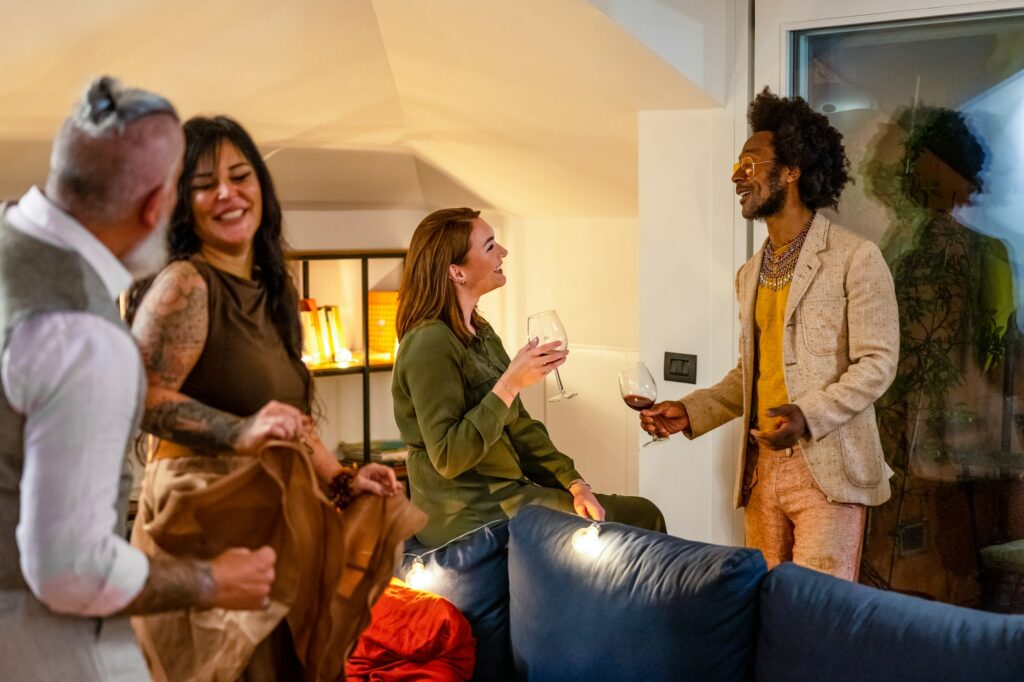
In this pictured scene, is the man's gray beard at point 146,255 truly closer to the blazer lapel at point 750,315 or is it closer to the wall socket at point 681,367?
the blazer lapel at point 750,315

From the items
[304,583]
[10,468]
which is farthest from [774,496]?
[10,468]

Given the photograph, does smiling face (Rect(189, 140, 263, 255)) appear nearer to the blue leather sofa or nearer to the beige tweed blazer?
the blue leather sofa

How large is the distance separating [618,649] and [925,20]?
189 centimetres

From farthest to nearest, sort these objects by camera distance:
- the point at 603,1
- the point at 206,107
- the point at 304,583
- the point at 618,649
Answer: the point at 206,107 → the point at 603,1 → the point at 618,649 → the point at 304,583

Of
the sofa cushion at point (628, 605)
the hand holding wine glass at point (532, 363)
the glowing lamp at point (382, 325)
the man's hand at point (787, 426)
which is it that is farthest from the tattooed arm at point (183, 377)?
the glowing lamp at point (382, 325)

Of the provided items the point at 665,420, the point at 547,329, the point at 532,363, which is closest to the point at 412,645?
the point at 532,363

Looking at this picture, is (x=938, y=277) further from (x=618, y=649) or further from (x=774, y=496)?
(x=618, y=649)

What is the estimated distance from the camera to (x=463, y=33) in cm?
338

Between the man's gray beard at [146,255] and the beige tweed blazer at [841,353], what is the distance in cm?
170

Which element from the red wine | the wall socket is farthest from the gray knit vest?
the wall socket

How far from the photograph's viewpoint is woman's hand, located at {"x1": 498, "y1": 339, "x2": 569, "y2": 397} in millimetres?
2727

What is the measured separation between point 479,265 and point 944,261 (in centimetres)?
128

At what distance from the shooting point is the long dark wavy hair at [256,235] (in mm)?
1550

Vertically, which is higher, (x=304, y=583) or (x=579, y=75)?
(x=579, y=75)
